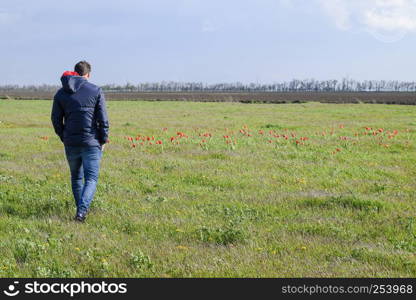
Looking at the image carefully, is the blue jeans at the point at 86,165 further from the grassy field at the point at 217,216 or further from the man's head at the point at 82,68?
the man's head at the point at 82,68

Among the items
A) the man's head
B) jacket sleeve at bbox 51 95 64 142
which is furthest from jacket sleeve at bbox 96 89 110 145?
jacket sleeve at bbox 51 95 64 142

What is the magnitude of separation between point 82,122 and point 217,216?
2912 millimetres

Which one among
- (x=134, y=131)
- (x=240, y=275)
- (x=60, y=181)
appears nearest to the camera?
(x=240, y=275)

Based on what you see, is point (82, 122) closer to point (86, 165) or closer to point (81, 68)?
point (86, 165)

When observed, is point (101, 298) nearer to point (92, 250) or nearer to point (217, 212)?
point (92, 250)

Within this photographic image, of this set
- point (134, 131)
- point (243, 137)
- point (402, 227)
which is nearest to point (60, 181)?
point (402, 227)

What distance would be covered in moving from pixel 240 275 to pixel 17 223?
14.6 feet

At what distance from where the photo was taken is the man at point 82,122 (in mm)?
8234

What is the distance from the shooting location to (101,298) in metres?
5.48

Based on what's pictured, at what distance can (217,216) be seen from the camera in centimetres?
866

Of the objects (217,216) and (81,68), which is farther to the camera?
(217,216)

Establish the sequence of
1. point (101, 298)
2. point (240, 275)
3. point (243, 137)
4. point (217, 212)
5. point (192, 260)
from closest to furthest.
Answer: point (101, 298) < point (240, 275) < point (192, 260) < point (217, 212) < point (243, 137)

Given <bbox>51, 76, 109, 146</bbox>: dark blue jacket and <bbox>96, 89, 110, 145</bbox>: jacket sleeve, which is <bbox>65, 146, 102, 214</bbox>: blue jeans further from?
<bbox>96, 89, 110, 145</bbox>: jacket sleeve

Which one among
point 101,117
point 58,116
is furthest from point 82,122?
point 58,116
